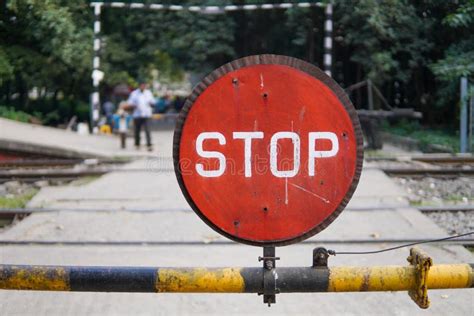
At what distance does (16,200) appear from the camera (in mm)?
8336

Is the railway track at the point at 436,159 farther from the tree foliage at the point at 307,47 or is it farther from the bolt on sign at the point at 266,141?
the bolt on sign at the point at 266,141

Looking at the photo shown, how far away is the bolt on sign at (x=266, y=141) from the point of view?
208 cm

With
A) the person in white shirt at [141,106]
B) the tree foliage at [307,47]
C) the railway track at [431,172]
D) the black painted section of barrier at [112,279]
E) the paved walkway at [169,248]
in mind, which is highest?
the tree foliage at [307,47]

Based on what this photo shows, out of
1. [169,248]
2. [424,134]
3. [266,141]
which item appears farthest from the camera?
[424,134]

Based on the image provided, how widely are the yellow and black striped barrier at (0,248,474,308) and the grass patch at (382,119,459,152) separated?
39.1ft

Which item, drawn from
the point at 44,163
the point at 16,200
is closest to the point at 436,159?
the point at 44,163

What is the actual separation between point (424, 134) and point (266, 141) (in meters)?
15.0

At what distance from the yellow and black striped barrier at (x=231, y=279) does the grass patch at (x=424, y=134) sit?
11912mm

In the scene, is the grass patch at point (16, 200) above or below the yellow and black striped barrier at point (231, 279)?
below

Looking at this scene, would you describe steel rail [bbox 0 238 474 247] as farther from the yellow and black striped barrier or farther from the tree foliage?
the yellow and black striped barrier

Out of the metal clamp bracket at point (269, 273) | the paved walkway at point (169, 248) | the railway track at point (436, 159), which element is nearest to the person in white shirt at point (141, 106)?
the paved walkway at point (169, 248)

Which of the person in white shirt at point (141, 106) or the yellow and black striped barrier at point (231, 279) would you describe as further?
the person in white shirt at point (141, 106)

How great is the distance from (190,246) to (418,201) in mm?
3175

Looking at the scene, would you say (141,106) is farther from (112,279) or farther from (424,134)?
(112,279)
